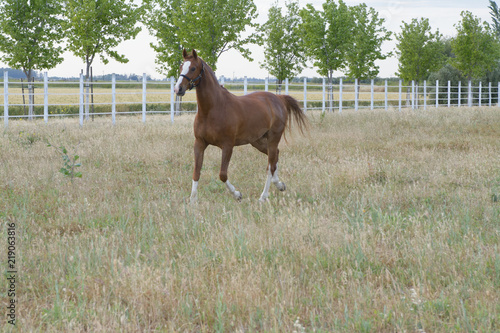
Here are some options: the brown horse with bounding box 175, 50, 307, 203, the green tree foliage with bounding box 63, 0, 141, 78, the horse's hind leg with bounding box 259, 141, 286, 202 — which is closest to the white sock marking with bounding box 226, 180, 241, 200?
the brown horse with bounding box 175, 50, 307, 203

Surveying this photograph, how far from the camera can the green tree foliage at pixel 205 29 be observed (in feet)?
105

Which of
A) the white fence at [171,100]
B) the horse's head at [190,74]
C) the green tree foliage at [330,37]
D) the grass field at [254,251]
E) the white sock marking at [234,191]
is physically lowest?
the grass field at [254,251]

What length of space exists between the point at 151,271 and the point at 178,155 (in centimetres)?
710

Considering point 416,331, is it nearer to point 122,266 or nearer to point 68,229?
point 122,266

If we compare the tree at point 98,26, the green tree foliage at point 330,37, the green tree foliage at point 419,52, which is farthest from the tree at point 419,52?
the tree at point 98,26

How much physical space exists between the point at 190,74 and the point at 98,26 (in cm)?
2173

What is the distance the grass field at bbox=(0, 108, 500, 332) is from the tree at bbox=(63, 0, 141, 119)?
18497 mm

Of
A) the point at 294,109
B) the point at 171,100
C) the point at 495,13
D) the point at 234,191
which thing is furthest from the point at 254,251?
the point at 495,13

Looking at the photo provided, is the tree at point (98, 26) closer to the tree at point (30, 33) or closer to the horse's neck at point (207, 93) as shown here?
the tree at point (30, 33)

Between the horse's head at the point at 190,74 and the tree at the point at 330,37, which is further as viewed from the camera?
the tree at the point at 330,37

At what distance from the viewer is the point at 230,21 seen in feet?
107

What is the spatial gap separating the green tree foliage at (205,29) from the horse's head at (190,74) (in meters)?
24.4

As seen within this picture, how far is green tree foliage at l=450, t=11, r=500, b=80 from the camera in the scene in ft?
145

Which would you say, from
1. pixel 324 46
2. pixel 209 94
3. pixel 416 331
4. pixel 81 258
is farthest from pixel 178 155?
pixel 324 46
